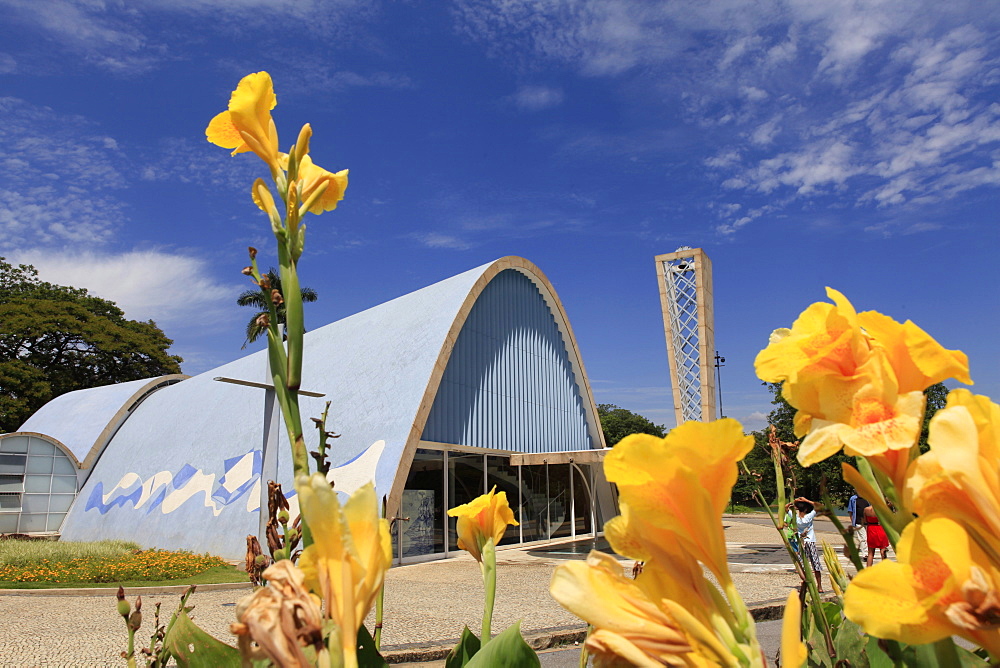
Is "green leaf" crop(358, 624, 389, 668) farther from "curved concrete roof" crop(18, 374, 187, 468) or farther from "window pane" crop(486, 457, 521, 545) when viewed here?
"curved concrete roof" crop(18, 374, 187, 468)

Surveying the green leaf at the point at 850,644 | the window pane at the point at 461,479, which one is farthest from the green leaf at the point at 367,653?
the window pane at the point at 461,479

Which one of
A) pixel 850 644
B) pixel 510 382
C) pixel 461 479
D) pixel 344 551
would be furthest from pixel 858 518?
pixel 510 382

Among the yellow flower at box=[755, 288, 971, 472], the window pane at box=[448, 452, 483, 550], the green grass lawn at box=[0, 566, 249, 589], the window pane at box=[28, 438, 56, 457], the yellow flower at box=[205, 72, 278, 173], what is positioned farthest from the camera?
the window pane at box=[28, 438, 56, 457]

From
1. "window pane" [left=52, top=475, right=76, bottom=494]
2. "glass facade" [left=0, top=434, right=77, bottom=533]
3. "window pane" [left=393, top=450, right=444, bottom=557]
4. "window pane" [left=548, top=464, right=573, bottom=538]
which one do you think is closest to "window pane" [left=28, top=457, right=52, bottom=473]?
"glass facade" [left=0, top=434, right=77, bottom=533]

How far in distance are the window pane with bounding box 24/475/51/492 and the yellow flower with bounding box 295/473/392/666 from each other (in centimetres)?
2335

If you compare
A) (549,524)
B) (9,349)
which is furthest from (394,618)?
(9,349)

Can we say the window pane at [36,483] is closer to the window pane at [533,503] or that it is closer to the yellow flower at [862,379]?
the window pane at [533,503]

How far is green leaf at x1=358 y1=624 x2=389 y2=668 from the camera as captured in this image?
0.96m

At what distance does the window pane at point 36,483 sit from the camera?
1933cm

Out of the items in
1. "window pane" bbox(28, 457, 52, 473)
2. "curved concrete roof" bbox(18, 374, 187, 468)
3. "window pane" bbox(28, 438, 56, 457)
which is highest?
"curved concrete roof" bbox(18, 374, 187, 468)

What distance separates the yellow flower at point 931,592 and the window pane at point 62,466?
23808 millimetres

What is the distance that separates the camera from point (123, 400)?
22219 millimetres

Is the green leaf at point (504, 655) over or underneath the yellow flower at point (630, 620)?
underneath

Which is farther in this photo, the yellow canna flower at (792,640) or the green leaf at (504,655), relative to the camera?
the green leaf at (504,655)
